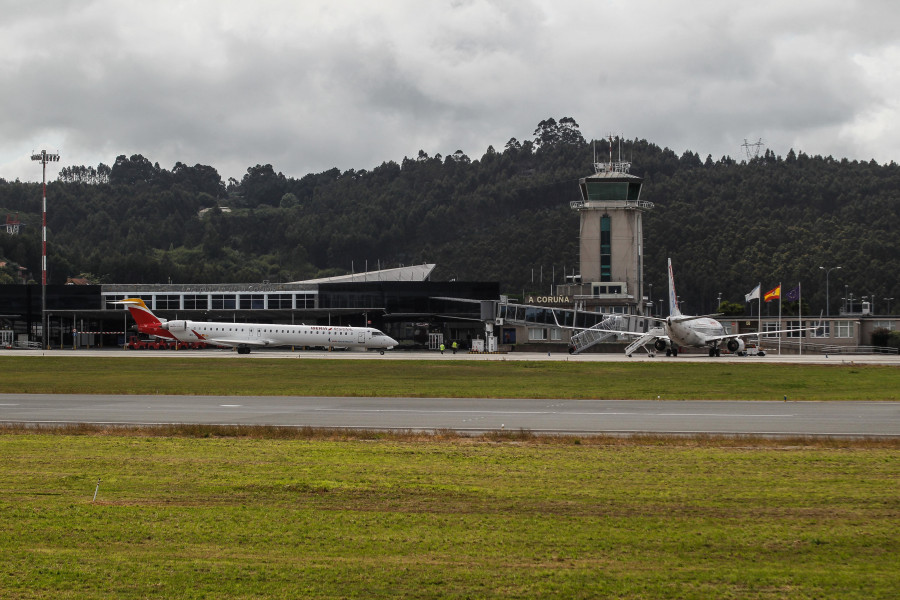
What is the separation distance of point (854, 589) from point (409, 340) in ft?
320

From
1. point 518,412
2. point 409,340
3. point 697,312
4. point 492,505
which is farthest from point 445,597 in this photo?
point 697,312

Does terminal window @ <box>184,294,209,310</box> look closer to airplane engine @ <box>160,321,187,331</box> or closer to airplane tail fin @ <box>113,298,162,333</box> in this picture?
airplane tail fin @ <box>113,298,162,333</box>

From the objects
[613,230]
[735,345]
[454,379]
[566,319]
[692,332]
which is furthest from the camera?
[613,230]

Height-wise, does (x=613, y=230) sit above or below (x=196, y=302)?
above

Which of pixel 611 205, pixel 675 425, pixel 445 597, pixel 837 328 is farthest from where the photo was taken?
pixel 611 205

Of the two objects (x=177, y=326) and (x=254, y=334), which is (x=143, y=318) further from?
(x=254, y=334)

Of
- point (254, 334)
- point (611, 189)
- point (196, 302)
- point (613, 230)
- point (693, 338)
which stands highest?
point (611, 189)

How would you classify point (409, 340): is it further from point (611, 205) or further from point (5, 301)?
point (5, 301)

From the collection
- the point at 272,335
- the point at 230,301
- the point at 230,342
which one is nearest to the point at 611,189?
the point at 230,301

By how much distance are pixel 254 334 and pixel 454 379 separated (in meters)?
43.8

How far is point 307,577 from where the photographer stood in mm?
9570

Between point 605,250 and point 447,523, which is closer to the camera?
point 447,523

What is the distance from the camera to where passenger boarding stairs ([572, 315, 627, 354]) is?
87.4m

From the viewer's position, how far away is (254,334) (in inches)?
3406
